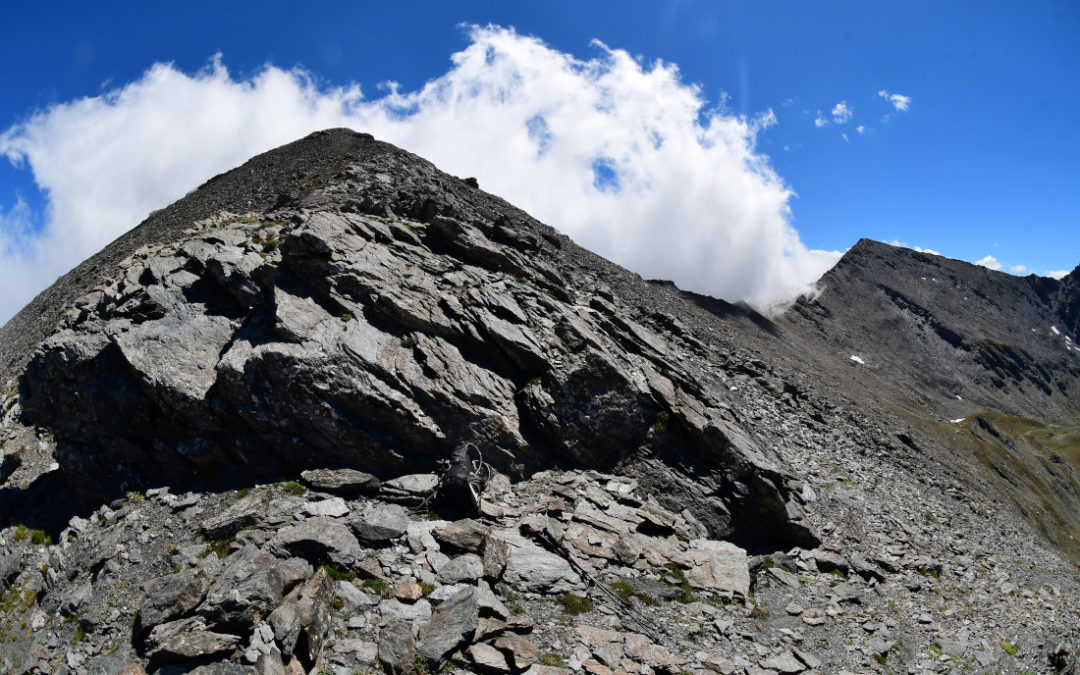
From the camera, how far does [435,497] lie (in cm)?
1645

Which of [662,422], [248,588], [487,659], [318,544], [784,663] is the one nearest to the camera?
[487,659]

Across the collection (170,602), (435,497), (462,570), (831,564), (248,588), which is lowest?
(170,602)

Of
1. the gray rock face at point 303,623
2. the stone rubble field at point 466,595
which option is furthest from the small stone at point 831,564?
the gray rock face at point 303,623

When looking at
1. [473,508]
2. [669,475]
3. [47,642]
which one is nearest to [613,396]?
[669,475]

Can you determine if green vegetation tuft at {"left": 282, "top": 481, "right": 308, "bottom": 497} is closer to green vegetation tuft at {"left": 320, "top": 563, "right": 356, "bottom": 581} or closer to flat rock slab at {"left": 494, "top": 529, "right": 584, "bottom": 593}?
green vegetation tuft at {"left": 320, "top": 563, "right": 356, "bottom": 581}

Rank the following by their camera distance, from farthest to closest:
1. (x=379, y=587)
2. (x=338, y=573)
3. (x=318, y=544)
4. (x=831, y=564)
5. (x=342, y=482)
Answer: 1. (x=831, y=564)
2. (x=342, y=482)
3. (x=318, y=544)
4. (x=338, y=573)
5. (x=379, y=587)

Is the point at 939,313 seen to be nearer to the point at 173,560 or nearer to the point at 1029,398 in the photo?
the point at 1029,398

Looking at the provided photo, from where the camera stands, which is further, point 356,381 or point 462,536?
point 356,381

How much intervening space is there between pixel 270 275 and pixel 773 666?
2187 cm

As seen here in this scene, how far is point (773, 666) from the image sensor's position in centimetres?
1354

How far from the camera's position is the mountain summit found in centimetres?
1238

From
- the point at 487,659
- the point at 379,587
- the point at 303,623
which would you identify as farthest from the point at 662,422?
the point at 303,623

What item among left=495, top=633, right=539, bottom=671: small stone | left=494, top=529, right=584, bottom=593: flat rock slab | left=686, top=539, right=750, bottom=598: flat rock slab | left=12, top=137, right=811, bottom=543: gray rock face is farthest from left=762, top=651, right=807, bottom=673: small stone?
left=495, top=633, right=539, bottom=671: small stone

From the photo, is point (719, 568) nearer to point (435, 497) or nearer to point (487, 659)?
point (487, 659)
